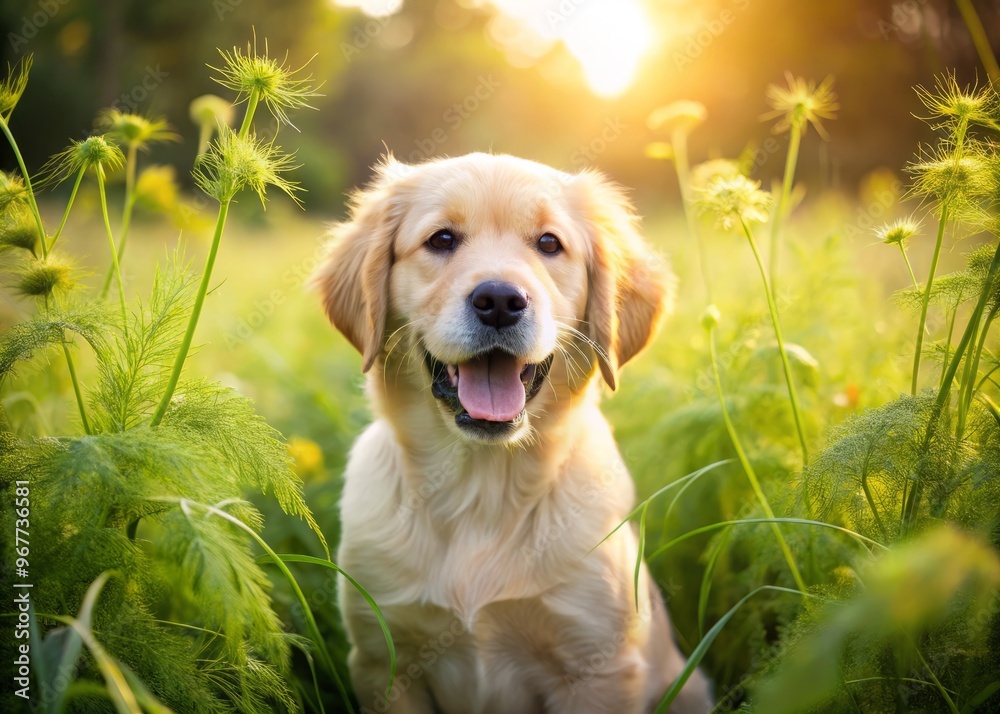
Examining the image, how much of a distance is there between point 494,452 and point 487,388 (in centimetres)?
28

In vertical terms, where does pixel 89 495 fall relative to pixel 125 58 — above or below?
below

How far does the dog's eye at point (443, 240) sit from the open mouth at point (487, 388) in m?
0.40

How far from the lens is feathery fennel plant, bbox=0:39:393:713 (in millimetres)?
1404

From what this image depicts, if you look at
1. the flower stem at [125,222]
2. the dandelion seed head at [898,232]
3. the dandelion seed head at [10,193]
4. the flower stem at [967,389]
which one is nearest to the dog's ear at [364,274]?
the flower stem at [125,222]

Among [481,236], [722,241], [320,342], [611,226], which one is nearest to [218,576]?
[481,236]

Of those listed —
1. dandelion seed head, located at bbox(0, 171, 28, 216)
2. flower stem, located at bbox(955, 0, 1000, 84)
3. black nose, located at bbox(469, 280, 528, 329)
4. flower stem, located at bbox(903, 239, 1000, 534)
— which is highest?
flower stem, located at bbox(955, 0, 1000, 84)

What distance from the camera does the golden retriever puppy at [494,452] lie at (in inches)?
90.2

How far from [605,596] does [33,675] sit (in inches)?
61.9

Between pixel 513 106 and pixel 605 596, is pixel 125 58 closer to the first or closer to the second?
pixel 513 106

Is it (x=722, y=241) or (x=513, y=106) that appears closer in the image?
(x=722, y=241)

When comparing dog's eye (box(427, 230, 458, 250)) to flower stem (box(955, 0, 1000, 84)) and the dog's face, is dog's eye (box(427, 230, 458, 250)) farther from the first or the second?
flower stem (box(955, 0, 1000, 84))

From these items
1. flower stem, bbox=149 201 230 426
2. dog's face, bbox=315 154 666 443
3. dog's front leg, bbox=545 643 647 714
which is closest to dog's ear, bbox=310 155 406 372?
dog's face, bbox=315 154 666 443

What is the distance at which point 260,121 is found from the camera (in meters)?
15.9

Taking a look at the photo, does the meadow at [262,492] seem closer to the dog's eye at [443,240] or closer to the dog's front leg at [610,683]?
the dog's front leg at [610,683]
